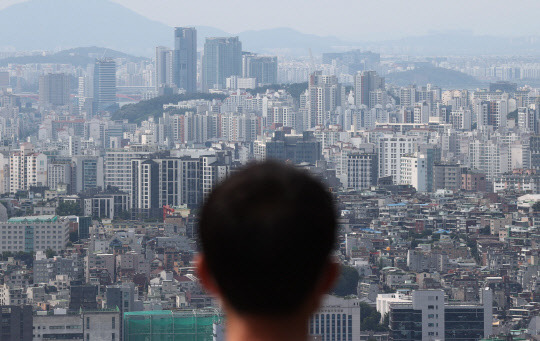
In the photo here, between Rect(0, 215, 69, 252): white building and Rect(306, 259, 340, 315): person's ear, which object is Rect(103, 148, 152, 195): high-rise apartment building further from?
Rect(306, 259, 340, 315): person's ear

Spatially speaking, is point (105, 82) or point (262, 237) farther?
point (105, 82)

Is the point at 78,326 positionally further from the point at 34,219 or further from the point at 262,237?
the point at 262,237

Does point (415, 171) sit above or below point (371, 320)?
above

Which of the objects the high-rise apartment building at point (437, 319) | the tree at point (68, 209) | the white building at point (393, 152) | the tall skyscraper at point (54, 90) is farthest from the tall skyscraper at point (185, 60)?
the high-rise apartment building at point (437, 319)

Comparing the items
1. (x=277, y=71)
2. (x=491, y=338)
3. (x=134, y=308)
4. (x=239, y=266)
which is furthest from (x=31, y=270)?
(x=277, y=71)

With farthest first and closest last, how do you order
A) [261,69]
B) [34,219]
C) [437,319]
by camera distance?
[261,69] → [34,219] → [437,319]

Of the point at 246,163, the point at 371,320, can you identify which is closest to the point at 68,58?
the point at 371,320
